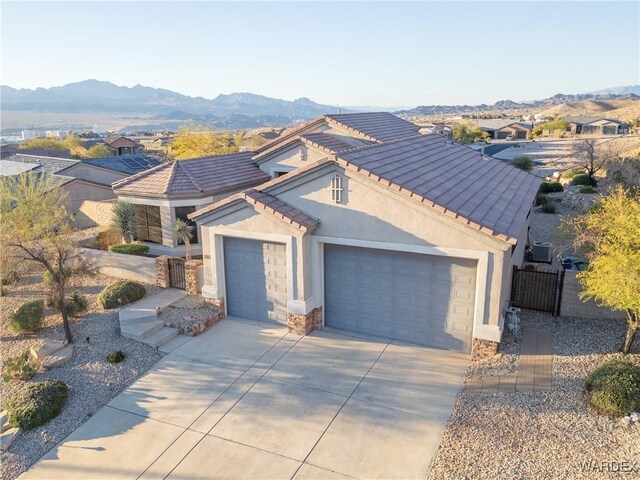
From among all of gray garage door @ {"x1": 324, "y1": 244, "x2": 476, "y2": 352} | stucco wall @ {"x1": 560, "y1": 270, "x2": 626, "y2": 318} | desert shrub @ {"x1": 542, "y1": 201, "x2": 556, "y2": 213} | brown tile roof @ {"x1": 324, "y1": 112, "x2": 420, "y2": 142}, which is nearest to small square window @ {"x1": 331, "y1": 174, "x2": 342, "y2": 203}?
gray garage door @ {"x1": 324, "y1": 244, "x2": 476, "y2": 352}

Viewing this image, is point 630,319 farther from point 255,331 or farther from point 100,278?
point 100,278

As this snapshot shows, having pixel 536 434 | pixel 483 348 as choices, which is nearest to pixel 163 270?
pixel 483 348

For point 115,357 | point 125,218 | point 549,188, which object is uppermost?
point 125,218

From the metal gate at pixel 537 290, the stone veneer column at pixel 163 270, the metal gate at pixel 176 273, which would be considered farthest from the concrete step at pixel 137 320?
the metal gate at pixel 537 290

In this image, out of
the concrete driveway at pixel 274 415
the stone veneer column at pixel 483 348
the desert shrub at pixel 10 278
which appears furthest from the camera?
the desert shrub at pixel 10 278

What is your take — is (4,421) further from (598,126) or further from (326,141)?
(598,126)

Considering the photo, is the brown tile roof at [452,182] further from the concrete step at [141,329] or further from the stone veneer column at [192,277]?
the concrete step at [141,329]

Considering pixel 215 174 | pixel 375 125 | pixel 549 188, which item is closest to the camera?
pixel 215 174

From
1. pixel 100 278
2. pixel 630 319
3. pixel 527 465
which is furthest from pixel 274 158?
pixel 527 465
